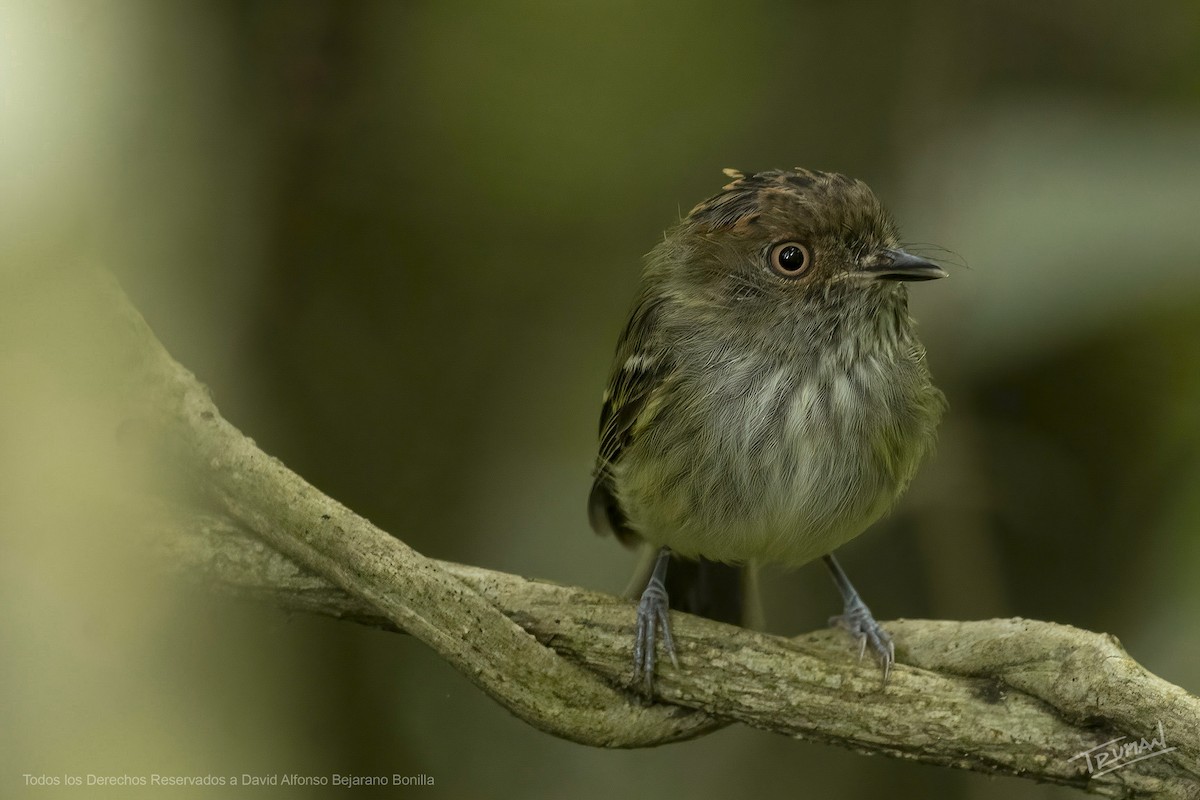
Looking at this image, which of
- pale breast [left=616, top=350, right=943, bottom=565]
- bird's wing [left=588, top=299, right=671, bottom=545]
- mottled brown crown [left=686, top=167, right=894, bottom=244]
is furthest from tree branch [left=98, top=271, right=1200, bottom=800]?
mottled brown crown [left=686, top=167, right=894, bottom=244]

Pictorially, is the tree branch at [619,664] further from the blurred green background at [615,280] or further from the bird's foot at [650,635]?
the blurred green background at [615,280]

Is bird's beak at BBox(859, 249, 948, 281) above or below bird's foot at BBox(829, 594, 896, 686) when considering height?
above

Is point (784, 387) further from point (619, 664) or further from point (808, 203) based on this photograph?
point (619, 664)

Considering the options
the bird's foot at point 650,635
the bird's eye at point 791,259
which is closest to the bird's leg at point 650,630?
the bird's foot at point 650,635

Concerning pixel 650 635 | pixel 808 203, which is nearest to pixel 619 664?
pixel 650 635

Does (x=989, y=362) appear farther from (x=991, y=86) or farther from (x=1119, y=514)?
(x=991, y=86)

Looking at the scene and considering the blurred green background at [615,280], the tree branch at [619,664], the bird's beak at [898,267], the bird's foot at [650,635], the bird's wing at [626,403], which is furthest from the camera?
the blurred green background at [615,280]

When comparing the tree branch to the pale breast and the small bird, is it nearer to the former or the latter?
the small bird
